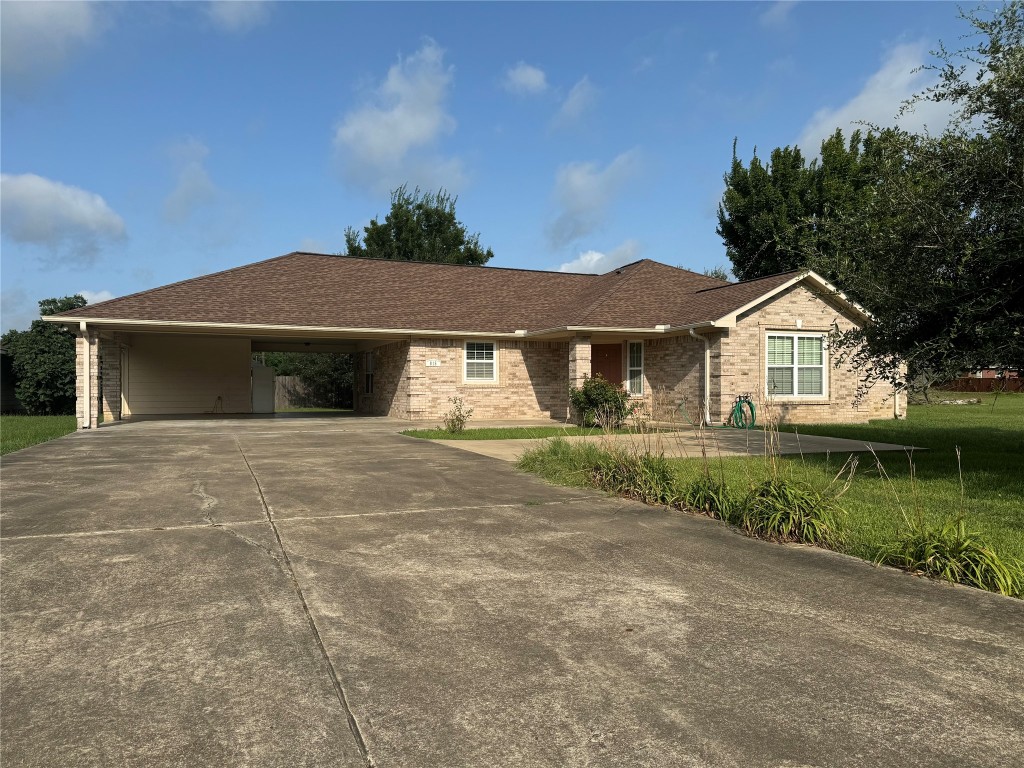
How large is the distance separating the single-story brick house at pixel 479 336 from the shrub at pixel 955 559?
12.0 m

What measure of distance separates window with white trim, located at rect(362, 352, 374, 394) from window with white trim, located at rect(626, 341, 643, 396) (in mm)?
10642

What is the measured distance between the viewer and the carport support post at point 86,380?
61.9 ft

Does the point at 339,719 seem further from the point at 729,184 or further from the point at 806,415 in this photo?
the point at 729,184

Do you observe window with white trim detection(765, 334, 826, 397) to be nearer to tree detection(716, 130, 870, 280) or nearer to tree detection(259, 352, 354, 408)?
tree detection(716, 130, 870, 280)

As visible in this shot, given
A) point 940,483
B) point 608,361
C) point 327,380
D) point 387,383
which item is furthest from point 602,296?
point 327,380

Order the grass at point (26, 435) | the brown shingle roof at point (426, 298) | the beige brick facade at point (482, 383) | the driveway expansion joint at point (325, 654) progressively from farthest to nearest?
1. the beige brick facade at point (482, 383)
2. the brown shingle roof at point (426, 298)
3. the grass at point (26, 435)
4. the driveway expansion joint at point (325, 654)

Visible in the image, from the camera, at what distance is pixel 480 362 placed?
76.1ft

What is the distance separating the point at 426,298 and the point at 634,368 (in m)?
7.64

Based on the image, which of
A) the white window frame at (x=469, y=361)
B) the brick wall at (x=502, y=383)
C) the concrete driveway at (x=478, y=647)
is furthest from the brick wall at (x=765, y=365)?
the concrete driveway at (x=478, y=647)

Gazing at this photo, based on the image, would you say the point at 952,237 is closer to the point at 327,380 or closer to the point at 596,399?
the point at 596,399

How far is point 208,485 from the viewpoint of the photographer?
30.0 feet

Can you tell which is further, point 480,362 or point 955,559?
point 480,362

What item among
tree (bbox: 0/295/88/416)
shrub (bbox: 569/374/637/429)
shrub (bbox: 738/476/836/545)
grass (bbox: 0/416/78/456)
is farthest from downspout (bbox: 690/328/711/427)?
tree (bbox: 0/295/88/416)

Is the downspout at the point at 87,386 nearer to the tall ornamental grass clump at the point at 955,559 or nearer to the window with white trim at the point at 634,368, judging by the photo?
the window with white trim at the point at 634,368
